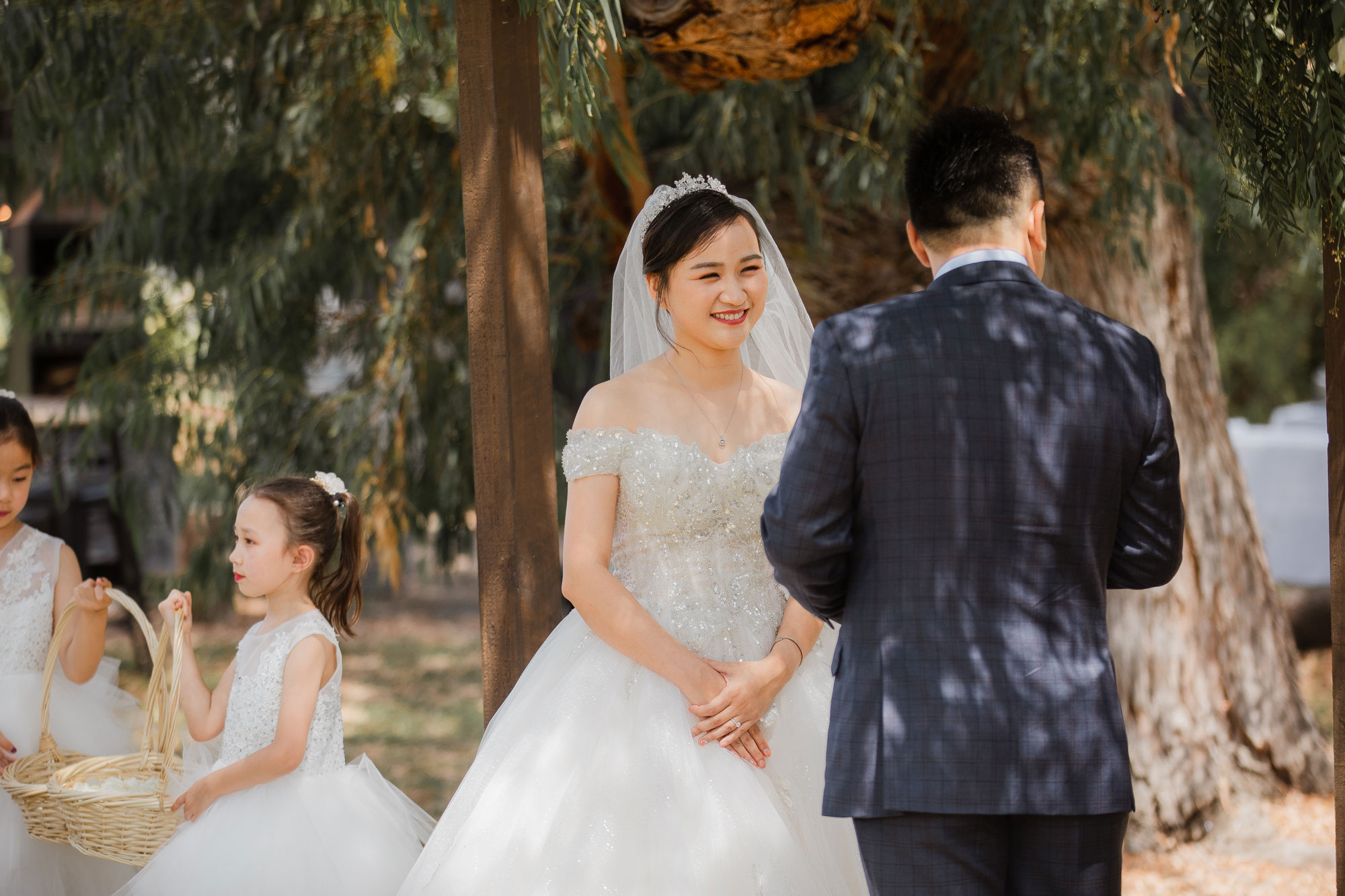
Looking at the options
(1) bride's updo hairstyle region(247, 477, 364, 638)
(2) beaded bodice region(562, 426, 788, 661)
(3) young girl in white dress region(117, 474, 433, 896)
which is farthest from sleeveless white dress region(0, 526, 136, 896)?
(2) beaded bodice region(562, 426, 788, 661)

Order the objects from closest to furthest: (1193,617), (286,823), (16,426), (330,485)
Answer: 1. (286,823)
2. (330,485)
3. (16,426)
4. (1193,617)

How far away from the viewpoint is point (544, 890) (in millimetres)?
2082

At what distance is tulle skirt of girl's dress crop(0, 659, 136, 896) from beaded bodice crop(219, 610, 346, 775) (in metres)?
0.67

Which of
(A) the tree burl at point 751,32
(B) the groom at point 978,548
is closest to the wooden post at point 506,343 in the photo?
(A) the tree burl at point 751,32

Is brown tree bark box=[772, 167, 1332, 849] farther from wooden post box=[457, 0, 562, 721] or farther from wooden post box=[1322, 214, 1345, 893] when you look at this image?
wooden post box=[457, 0, 562, 721]

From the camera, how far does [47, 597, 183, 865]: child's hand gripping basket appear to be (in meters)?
2.36

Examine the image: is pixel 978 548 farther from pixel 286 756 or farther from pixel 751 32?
pixel 751 32

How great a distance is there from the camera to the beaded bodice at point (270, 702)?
97.3 inches

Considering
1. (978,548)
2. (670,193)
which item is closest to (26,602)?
(670,193)

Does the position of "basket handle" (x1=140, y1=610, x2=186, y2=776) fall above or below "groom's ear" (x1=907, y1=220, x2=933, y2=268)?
below

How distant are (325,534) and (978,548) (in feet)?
4.87

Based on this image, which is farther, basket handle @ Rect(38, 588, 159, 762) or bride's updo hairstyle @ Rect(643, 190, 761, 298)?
basket handle @ Rect(38, 588, 159, 762)

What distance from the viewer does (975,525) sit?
166 cm

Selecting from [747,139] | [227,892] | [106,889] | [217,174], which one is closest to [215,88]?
[217,174]
